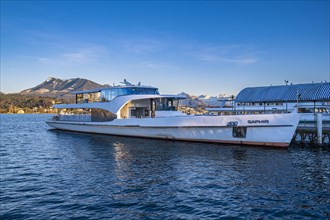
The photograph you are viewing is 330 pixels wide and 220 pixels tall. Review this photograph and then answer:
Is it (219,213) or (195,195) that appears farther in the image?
(195,195)

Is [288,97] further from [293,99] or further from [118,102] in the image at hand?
[118,102]

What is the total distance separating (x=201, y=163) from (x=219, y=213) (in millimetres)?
8491

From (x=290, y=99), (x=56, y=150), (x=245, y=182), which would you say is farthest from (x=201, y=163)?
(x=290, y=99)

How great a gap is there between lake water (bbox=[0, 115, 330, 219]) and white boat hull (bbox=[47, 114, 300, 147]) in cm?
268

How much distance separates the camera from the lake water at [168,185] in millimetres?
10398

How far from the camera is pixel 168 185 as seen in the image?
13.7 metres

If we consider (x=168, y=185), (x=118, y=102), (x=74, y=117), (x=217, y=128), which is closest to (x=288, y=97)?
(x=217, y=128)

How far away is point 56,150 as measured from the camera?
85.4ft

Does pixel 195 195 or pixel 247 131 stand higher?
pixel 247 131

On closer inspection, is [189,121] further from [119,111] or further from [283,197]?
[283,197]

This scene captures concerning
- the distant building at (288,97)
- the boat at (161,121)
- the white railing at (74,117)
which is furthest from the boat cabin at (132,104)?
the distant building at (288,97)

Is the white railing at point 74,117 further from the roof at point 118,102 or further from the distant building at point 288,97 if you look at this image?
the distant building at point 288,97

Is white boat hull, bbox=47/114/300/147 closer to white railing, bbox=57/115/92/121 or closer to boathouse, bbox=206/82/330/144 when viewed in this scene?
white railing, bbox=57/115/92/121

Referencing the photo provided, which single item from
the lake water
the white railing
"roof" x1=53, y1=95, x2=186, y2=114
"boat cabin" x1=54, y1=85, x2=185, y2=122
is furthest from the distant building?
the lake water
